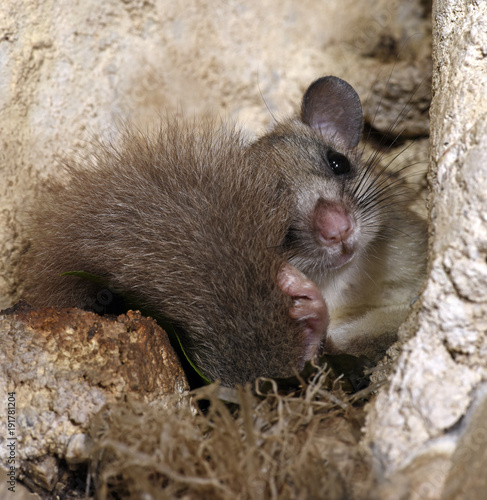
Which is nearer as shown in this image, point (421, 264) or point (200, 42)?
point (421, 264)

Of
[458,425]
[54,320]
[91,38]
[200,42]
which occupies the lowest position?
[54,320]

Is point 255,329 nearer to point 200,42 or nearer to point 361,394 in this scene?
point 361,394

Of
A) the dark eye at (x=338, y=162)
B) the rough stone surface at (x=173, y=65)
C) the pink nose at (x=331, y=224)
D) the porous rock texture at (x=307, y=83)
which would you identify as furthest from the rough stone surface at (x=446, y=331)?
the rough stone surface at (x=173, y=65)

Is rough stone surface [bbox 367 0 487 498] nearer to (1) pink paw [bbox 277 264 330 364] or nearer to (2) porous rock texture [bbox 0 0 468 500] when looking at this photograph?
(2) porous rock texture [bbox 0 0 468 500]

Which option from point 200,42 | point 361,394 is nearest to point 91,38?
point 200,42

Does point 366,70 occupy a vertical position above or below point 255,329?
above

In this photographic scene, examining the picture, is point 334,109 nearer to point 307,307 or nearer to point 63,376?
point 307,307

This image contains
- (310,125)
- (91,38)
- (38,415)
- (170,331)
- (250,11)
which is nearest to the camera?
(38,415)
